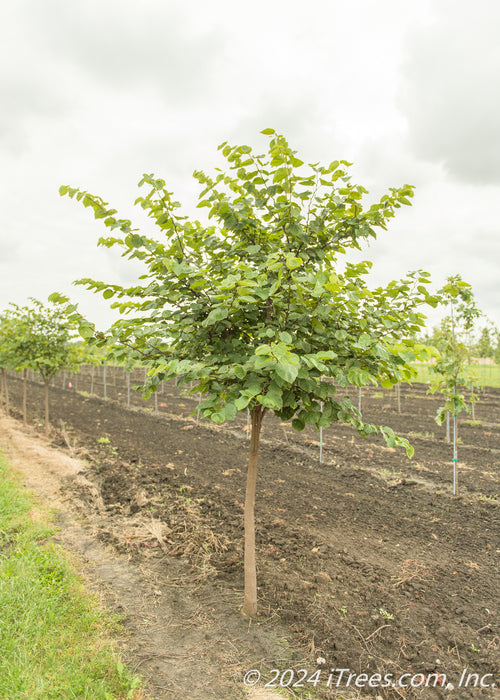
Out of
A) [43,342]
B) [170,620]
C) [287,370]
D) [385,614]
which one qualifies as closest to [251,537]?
[170,620]

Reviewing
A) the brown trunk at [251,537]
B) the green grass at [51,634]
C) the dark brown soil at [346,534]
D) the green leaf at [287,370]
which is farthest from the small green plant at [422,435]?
the green leaf at [287,370]

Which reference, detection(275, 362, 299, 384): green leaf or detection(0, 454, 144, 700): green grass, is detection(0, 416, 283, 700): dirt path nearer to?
detection(0, 454, 144, 700): green grass

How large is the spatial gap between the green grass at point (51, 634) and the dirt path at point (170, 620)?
0.22m

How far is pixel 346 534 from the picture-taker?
225 inches

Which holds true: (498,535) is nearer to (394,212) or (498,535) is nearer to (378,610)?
(378,610)

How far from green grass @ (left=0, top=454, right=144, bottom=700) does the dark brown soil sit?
1103mm

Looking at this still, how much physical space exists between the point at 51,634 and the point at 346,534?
Result: 12.4 feet

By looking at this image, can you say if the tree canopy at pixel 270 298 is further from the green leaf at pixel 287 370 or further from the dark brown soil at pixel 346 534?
the dark brown soil at pixel 346 534

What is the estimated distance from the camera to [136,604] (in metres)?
4.07

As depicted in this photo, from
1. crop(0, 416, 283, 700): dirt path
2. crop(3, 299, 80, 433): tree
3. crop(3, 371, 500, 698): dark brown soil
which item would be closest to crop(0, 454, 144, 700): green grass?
crop(0, 416, 283, 700): dirt path

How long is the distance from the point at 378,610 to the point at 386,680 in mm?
841

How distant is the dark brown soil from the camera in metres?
3.54

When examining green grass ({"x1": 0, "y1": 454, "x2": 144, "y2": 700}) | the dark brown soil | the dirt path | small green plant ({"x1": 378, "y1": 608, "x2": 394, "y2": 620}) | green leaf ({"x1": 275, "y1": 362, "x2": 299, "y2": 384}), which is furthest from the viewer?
small green plant ({"x1": 378, "y1": 608, "x2": 394, "y2": 620})

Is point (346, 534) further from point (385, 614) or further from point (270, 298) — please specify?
point (270, 298)
